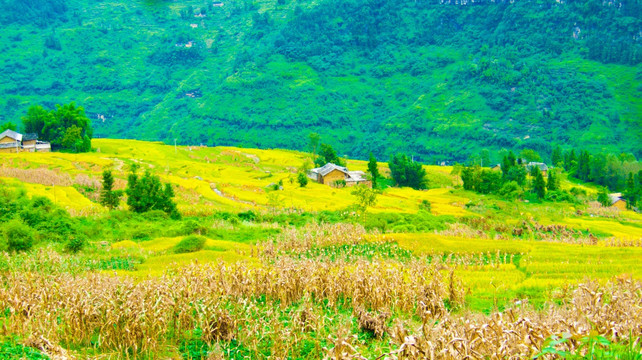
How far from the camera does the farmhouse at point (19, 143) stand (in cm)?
7288

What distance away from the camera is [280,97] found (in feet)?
598

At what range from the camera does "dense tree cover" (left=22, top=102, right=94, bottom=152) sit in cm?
7803

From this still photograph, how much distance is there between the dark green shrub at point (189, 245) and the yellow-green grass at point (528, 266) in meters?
9.80

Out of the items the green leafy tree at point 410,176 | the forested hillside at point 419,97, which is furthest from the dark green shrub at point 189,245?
the forested hillside at point 419,97

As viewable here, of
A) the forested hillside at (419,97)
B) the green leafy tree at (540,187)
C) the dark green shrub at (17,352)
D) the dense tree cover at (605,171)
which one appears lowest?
the dark green shrub at (17,352)

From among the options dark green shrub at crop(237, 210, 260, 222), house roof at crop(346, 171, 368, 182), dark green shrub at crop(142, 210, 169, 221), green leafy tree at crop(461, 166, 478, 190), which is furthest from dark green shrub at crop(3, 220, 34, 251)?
green leafy tree at crop(461, 166, 478, 190)

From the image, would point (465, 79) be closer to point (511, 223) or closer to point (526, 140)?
point (526, 140)

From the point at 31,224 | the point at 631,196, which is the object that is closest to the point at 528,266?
the point at 31,224

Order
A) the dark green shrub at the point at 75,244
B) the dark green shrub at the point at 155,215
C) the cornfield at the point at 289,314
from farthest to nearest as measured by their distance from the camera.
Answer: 1. the dark green shrub at the point at 155,215
2. the dark green shrub at the point at 75,244
3. the cornfield at the point at 289,314

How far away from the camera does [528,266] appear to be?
70.9ft

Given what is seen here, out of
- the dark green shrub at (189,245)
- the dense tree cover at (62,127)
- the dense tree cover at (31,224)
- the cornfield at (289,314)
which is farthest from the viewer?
the dense tree cover at (62,127)

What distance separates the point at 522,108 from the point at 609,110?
23187 mm

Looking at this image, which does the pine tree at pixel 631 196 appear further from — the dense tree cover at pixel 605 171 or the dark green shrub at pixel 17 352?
the dark green shrub at pixel 17 352

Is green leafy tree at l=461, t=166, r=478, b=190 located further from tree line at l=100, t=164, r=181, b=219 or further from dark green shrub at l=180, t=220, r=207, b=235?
dark green shrub at l=180, t=220, r=207, b=235
